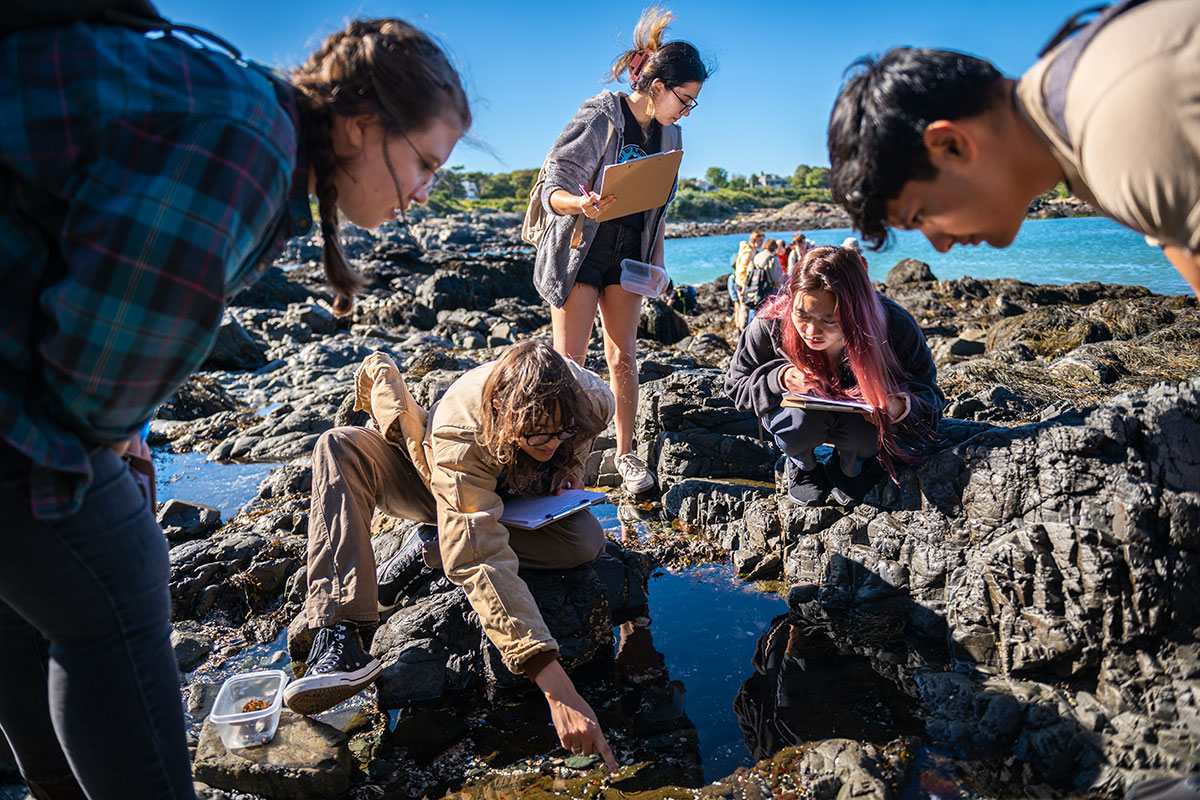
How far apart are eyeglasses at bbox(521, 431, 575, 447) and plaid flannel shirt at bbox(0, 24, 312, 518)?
63.2 inches

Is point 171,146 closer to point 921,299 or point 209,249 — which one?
point 209,249

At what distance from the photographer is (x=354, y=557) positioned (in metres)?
3.03

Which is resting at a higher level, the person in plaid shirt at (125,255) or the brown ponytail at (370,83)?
the brown ponytail at (370,83)

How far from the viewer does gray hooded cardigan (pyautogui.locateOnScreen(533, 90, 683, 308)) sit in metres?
4.13

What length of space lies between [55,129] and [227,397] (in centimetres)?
947

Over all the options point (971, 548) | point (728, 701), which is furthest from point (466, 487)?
point (971, 548)

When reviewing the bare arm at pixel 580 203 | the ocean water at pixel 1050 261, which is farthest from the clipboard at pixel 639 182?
the ocean water at pixel 1050 261

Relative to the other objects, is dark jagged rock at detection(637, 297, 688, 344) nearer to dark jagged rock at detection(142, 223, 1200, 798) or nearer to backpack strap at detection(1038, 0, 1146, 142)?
dark jagged rock at detection(142, 223, 1200, 798)

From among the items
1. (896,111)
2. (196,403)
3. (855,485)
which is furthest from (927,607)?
(196,403)

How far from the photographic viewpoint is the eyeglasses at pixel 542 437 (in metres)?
2.89

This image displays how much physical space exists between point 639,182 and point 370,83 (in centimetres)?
263

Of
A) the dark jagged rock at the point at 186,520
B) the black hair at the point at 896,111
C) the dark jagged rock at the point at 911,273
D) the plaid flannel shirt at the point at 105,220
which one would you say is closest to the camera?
the plaid flannel shirt at the point at 105,220

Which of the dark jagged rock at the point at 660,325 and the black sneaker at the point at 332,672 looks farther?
the dark jagged rock at the point at 660,325

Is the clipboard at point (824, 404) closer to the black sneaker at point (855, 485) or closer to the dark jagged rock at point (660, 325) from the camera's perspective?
the black sneaker at point (855, 485)
